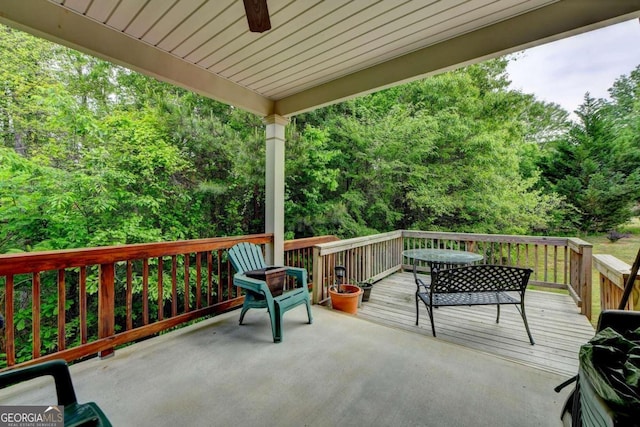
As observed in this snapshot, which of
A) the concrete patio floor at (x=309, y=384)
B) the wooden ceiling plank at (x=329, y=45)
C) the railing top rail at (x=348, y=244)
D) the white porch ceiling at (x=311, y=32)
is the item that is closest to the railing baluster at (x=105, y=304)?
the concrete patio floor at (x=309, y=384)

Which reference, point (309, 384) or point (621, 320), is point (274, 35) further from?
point (621, 320)

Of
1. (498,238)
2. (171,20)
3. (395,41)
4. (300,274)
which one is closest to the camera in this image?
(171,20)

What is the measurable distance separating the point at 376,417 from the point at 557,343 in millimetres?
2218

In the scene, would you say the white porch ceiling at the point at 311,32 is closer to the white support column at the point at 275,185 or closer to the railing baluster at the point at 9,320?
the white support column at the point at 275,185

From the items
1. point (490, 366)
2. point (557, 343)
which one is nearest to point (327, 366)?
point (490, 366)

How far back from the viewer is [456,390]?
6.13 ft

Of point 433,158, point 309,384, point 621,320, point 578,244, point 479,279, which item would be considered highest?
point 433,158

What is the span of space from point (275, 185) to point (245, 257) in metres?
1.02

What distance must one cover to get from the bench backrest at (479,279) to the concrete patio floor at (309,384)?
0.56 meters

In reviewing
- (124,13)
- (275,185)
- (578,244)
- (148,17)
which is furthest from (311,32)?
(578,244)

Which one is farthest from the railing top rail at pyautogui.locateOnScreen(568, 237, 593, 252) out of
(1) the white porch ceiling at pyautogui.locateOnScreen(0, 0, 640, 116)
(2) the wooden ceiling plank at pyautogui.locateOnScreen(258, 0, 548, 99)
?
(2) the wooden ceiling plank at pyautogui.locateOnScreen(258, 0, 548, 99)

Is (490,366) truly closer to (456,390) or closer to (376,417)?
(456,390)

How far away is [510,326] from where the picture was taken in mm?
3084

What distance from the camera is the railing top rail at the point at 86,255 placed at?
1858 millimetres
